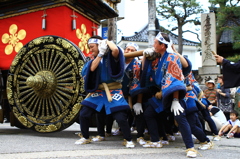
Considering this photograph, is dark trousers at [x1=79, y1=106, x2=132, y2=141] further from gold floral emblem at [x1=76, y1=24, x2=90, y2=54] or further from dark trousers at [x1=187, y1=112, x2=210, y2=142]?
gold floral emblem at [x1=76, y1=24, x2=90, y2=54]

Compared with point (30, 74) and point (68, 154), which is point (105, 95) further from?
point (30, 74)

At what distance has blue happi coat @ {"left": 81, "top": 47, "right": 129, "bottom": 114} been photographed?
3.61 m

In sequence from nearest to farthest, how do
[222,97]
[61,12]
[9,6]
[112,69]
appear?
[112,69] → [61,12] → [9,6] → [222,97]

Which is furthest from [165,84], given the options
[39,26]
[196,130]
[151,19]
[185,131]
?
[151,19]

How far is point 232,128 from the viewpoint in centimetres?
566

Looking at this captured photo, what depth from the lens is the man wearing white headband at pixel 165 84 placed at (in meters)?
3.17

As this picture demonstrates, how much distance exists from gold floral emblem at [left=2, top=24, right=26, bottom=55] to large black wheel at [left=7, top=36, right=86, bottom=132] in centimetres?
50

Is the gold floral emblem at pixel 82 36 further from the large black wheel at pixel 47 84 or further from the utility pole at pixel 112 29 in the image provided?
the utility pole at pixel 112 29

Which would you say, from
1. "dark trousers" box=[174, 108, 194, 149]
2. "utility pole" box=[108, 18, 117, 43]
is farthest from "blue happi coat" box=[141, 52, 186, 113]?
"utility pole" box=[108, 18, 117, 43]

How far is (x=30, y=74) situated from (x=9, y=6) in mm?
1542

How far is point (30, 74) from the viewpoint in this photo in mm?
4648

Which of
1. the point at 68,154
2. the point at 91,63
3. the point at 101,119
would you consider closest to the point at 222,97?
the point at 101,119

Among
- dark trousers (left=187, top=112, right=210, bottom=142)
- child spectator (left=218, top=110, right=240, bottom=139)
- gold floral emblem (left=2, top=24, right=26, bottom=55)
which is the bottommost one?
child spectator (left=218, top=110, right=240, bottom=139)

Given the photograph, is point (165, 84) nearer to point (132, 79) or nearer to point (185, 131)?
point (185, 131)
